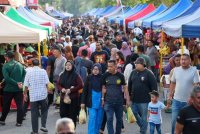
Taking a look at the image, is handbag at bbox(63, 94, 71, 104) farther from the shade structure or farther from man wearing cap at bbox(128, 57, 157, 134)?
the shade structure

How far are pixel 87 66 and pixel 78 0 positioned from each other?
136 metres

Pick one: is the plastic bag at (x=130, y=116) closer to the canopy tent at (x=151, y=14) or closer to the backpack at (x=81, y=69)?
the backpack at (x=81, y=69)

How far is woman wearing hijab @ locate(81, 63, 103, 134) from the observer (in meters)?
9.53

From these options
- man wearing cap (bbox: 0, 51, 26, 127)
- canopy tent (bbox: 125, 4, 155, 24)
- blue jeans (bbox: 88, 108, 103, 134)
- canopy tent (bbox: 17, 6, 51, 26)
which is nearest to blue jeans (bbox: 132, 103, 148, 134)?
blue jeans (bbox: 88, 108, 103, 134)

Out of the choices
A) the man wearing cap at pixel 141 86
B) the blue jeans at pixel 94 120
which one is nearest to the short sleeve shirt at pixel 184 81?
the man wearing cap at pixel 141 86

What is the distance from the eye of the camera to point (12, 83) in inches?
441

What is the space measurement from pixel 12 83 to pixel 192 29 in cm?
411

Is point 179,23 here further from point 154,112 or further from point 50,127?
point 50,127

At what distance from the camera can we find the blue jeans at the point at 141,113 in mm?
9633

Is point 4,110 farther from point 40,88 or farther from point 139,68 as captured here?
point 139,68

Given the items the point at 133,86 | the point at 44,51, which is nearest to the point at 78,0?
the point at 44,51

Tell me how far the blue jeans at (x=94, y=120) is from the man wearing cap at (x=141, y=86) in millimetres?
699

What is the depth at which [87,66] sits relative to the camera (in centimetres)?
1216

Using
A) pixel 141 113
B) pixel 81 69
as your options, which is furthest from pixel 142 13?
pixel 141 113
